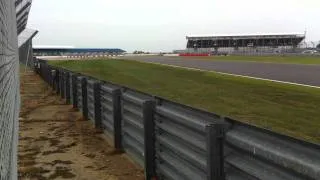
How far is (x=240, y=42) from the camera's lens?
170 metres

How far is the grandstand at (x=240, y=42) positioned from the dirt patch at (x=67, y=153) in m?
149

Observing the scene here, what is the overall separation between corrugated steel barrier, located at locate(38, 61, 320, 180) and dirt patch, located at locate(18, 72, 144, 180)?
1.01ft

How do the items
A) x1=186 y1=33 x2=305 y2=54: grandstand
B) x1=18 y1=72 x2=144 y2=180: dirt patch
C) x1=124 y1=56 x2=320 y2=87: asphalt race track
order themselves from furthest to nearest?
x1=186 y1=33 x2=305 y2=54: grandstand, x1=124 y1=56 x2=320 y2=87: asphalt race track, x1=18 y1=72 x2=144 y2=180: dirt patch

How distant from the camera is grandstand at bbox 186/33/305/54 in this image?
162m

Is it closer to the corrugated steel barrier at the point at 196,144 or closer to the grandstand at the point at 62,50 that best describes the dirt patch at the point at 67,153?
the corrugated steel barrier at the point at 196,144

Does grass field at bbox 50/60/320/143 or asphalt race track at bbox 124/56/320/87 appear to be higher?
grass field at bbox 50/60/320/143

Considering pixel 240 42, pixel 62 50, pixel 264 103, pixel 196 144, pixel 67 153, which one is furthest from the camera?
pixel 62 50

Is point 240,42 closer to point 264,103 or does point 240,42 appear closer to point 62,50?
point 62,50

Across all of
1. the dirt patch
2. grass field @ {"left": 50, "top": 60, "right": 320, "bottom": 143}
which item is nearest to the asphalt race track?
grass field @ {"left": 50, "top": 60, "right": 320, "bottom": 143}

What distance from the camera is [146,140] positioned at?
6852 millimetres

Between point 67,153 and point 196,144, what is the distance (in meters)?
4.36

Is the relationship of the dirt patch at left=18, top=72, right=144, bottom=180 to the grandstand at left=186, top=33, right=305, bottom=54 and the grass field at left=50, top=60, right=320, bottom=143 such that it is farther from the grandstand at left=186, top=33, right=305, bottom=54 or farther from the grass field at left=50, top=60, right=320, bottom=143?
the grandstand at left=186, top=33, right=305, bottom=54

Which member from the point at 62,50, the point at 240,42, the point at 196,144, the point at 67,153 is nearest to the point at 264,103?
the point at 67,153

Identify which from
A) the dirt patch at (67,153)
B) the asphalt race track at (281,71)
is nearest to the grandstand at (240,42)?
the asphalt race track at (281,71)
